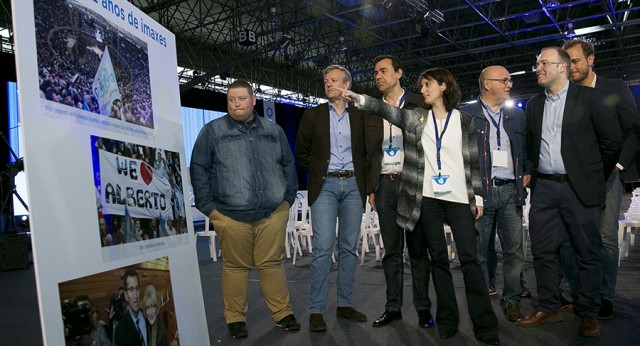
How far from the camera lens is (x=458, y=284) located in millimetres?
4355

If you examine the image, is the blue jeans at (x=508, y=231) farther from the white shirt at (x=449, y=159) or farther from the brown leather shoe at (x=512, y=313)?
the white shirt at (x=449, y=159)

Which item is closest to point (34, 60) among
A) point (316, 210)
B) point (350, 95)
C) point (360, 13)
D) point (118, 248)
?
point (118, 248)

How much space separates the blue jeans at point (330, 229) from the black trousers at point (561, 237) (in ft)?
3.41

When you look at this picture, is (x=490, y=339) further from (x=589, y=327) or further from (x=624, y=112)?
(x=624, y=112)

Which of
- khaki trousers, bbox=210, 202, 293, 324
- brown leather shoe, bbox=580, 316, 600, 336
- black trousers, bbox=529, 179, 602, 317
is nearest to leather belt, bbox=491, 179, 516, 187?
black trousers, bbox=529, 179, 602, 317

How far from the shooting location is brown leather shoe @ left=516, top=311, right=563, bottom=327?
2.85m

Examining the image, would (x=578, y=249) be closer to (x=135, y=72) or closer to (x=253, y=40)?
(x=135, y=72)

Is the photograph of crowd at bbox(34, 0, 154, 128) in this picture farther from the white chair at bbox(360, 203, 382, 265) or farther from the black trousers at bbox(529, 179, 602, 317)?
the white chair at bbox(360, 203, 382, 265)

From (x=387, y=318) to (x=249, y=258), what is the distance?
0.90 meters

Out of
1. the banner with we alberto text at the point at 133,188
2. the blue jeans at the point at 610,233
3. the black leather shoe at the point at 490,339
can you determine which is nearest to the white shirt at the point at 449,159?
the black leather shoe at the point at 490,339

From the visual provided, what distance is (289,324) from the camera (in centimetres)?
301

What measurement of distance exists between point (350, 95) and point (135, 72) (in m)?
1.19

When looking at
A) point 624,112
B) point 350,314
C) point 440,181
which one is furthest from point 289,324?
point 624,112

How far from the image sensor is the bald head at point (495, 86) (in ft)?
10.3
